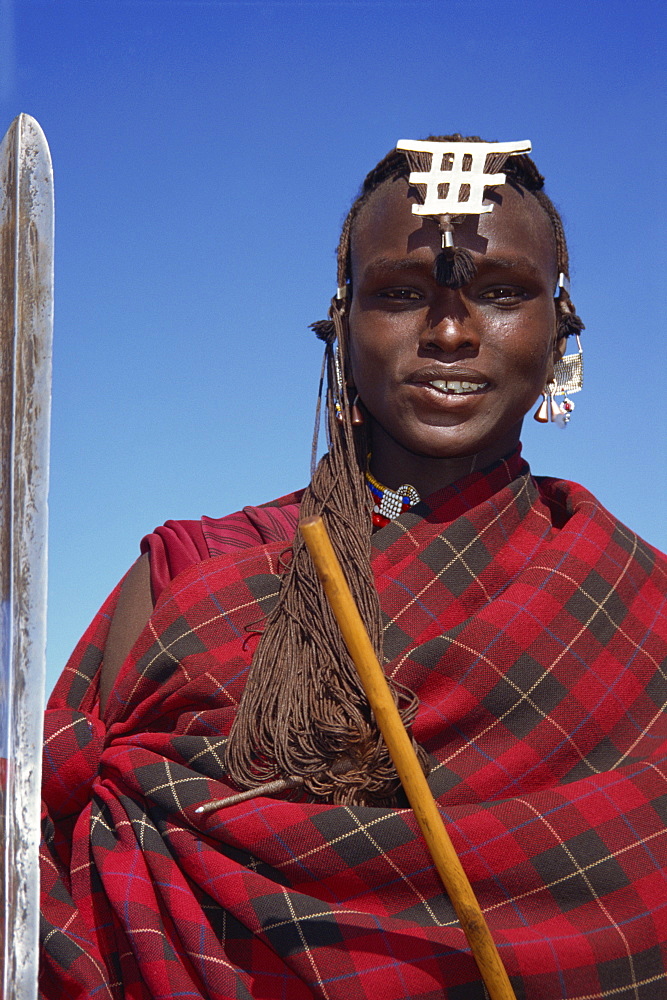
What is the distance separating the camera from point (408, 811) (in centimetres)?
225

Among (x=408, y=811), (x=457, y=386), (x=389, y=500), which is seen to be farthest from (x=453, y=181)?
(x=408, y=811)

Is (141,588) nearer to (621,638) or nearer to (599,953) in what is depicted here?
(621,638)

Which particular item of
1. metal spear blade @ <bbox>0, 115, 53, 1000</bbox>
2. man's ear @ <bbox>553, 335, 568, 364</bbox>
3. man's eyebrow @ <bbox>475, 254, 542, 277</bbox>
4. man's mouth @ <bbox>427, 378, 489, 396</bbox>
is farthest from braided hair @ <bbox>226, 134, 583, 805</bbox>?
metal spear blade @ <bbox>0, 115, 53, 1000</bbox>

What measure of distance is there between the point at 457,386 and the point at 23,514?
1.25 meters

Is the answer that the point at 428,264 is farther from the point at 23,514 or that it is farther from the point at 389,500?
the point at 23,514

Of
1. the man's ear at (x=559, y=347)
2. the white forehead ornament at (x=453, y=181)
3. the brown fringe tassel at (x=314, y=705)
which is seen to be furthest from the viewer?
the man's ear at (x=559, y=347)

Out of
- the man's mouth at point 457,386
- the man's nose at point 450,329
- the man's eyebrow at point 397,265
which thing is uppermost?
the man's eyebrow at point 397,265

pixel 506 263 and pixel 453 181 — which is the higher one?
pixel 453 181

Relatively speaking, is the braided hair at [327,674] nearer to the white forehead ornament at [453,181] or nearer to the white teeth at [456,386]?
the white forehead ornament at [453,181]

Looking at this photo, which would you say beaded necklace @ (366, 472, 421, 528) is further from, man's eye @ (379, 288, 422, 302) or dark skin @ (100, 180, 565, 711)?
A: man's eye @ (379, 288, 422, 302)

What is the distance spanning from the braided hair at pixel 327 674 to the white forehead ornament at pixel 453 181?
25 mm

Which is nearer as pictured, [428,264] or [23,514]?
[23,514]

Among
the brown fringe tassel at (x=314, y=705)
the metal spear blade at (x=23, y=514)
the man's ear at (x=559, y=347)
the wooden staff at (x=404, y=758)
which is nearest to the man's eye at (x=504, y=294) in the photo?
the man's ear at (x=559, y=347)

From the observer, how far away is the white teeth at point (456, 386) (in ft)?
9.00
